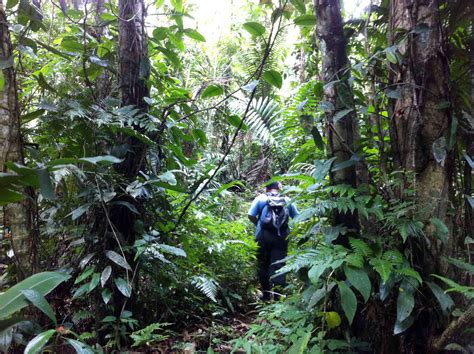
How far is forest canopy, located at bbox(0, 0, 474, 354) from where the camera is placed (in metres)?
1.62

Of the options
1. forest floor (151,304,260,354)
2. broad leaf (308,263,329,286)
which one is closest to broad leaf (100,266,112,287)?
forest floor (151,304,260,354)

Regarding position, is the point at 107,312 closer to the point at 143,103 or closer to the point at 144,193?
the point at 144,193

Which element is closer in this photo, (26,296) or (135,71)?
(26,296)

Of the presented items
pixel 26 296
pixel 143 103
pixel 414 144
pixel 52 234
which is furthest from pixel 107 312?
pixel 414 144

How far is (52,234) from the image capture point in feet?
7.72

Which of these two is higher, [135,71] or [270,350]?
[135,71]

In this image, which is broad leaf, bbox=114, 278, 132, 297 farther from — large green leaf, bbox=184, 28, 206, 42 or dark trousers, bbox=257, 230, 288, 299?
dark trousers, bbox=257, 230, 288, 299

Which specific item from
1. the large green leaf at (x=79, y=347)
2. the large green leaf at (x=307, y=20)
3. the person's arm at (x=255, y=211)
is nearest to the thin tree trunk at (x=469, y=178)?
the large green leaf at (x=307, y=20)

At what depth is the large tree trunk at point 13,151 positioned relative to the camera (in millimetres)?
1606

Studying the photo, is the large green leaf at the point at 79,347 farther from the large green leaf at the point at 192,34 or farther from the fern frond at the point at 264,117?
the fern frond at the point at 264,117

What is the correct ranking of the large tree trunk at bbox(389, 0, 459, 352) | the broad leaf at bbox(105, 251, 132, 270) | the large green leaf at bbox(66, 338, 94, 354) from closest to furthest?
1. the large green leaf at bbox(66, 338, 94, 354)
2. the large tree trunk at bbox(389, 0, 459, 352)
3. the broad leaf at bbox(105, 251, 132, 270)

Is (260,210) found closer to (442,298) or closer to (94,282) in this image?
(94,282)

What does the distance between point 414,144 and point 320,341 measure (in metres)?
1.10

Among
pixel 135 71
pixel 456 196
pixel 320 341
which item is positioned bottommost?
pixel 320 341
